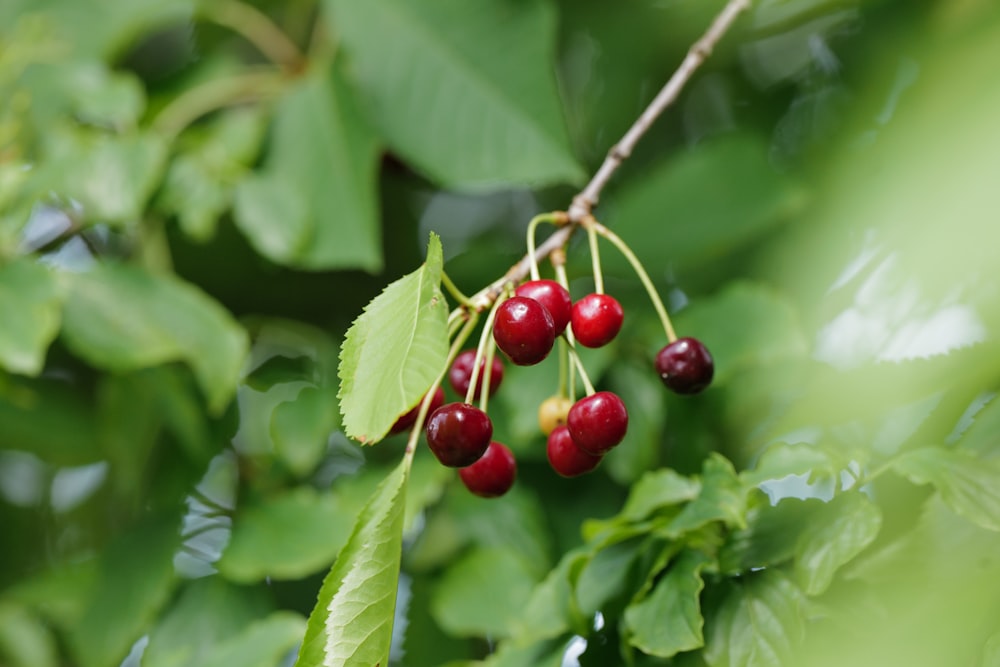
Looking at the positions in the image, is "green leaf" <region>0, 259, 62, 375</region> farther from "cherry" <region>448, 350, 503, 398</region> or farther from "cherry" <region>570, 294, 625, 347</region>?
"cherry" <region>570, 294, 625, 347</region>

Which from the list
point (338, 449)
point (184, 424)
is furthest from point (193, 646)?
point (338, 449)

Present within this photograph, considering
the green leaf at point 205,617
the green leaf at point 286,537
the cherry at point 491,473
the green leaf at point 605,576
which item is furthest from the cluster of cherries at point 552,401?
the green leaf at point 205,617

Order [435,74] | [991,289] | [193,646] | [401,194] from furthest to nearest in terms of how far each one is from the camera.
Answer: [401,194] → [435,74] → [193,646] → [991,289]

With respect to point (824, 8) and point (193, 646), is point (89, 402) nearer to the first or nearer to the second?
point (193, 646)

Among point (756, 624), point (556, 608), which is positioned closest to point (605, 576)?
point (556, 608)

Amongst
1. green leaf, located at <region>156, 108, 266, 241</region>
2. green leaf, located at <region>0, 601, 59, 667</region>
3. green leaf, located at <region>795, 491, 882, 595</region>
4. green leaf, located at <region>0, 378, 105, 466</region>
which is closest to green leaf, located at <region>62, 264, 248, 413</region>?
green leaf, located at <region>156, 108, 266, 241</region>

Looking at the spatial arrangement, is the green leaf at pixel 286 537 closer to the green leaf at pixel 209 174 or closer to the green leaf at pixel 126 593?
the green leaf at pixel 126 593

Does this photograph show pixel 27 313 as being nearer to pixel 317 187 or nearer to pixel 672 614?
pixel 317 187
